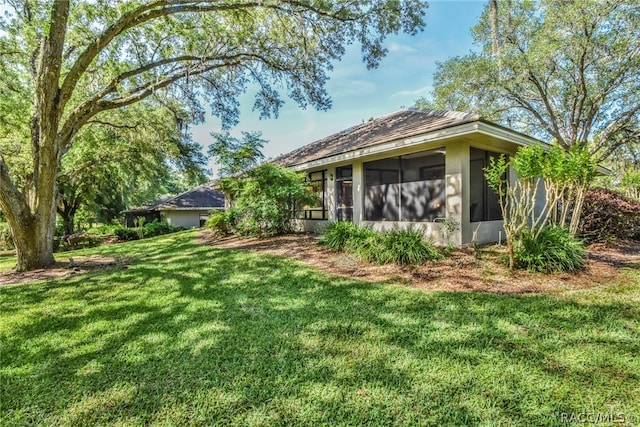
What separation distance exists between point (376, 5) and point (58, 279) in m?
11.4

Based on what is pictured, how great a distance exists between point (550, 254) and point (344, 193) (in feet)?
22.0

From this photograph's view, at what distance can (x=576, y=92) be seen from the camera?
13984mm

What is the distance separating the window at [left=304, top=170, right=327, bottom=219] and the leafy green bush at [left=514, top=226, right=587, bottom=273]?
23.1 ft

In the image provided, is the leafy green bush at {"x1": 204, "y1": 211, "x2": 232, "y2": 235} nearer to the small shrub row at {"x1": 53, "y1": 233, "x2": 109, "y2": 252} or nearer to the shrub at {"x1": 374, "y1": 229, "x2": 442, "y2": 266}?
the shrub at {"x1": 374, "y1": 229, "x2": 442, "y2": 266}

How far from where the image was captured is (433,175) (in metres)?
8.30

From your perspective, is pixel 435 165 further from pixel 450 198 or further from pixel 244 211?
pixel 244 211

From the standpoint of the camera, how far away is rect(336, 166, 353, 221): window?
1087cm

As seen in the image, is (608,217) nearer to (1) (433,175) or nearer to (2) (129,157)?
(1) (433,175)

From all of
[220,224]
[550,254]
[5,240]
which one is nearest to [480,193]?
[550,254]

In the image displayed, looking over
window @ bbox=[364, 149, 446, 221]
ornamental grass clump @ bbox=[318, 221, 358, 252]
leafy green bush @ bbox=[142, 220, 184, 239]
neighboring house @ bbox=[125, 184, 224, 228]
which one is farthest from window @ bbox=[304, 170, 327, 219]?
neighboring house @ bbox=[125, 184, 224, 228]

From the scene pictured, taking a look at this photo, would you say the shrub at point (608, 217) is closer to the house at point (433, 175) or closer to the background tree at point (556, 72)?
the background tree at point (556, 72)

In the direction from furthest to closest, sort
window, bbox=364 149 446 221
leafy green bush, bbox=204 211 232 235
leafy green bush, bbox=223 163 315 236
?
1. leafy green bush, bbox=204 211 232 235
2. leafy green bush, bbox=223 163 315 236
3. window, bbox=364 149 446 221

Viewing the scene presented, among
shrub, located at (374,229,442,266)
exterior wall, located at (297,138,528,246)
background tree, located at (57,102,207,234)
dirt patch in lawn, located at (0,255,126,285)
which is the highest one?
background tree, located at (57,102,207,234)

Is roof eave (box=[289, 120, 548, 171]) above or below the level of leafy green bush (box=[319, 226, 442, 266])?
above
